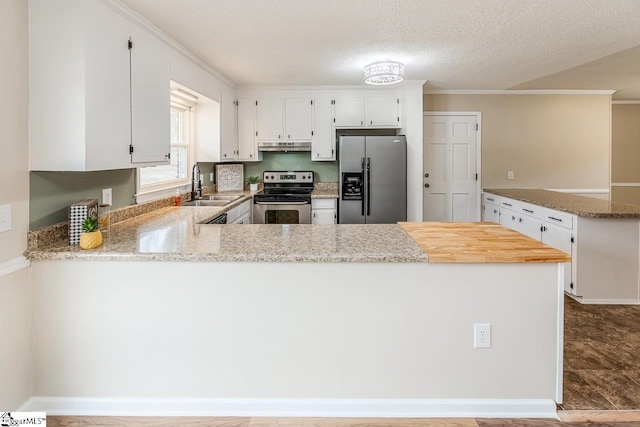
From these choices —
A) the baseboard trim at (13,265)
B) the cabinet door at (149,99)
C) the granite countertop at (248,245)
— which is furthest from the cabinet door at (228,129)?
the baseboard trim at (13,265)

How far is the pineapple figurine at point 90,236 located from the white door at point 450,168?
4.44 metres

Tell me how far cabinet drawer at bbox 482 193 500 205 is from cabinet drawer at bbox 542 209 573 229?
1119mm

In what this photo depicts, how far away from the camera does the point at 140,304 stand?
2184 millimetres

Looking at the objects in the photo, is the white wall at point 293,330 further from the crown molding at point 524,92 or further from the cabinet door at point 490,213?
the crown molding at point 524,92

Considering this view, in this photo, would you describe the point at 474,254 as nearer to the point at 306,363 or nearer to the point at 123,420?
the point at 306,363

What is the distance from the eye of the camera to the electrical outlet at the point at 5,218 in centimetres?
198

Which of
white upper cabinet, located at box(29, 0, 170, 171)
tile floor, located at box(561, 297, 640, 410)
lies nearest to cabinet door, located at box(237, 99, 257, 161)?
white upper cabinet, located at box(29, 0, 170, 171)

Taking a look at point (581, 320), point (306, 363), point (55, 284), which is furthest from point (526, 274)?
point (55, 284)

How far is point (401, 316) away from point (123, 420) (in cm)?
145

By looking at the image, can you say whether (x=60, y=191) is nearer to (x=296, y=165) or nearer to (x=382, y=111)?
(x=296, y=165)

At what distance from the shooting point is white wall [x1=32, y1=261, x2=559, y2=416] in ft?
A: 7.11

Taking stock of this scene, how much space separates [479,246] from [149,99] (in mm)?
2247

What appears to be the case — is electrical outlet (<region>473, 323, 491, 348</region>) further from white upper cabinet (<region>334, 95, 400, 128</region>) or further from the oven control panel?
the oven control panel

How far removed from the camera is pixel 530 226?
4617 mm
